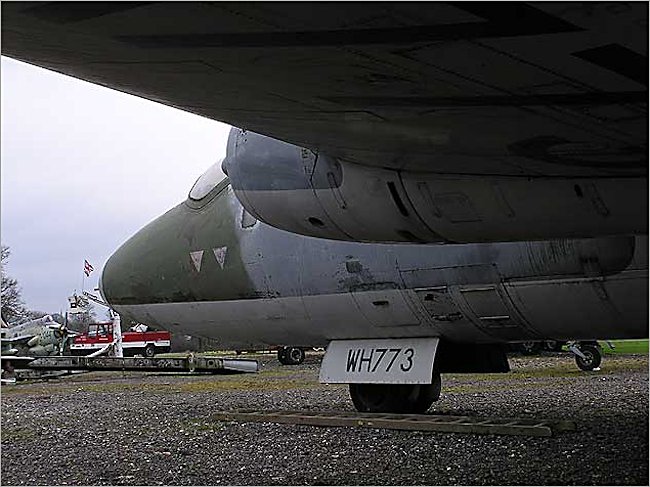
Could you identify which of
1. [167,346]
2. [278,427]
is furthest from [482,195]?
[167,346]

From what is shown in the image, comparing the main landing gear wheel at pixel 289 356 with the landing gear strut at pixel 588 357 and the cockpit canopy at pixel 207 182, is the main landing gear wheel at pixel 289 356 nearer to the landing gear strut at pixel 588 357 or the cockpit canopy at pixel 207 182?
the landing gear strut at pixel 588 357

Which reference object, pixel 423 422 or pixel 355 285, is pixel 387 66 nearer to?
pixel 355 285

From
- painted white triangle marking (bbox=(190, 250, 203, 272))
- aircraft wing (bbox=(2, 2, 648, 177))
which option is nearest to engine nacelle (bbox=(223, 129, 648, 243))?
aircraft wing (bbox=(2, 2, 648, 177))

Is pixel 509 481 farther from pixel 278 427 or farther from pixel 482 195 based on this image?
pixel 278 427

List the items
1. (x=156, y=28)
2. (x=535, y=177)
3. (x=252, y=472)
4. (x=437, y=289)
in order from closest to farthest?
(x=156, y=28)
(x=535, y=177)
(x=252, y=472)
(x=437, y=289)

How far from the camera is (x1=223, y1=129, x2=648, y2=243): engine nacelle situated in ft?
11.7

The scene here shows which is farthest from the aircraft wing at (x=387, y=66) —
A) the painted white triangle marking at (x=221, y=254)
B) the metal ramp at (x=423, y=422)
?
the painted white triangle marking at (x=221, y=254)

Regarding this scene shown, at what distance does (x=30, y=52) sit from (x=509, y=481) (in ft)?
12.1

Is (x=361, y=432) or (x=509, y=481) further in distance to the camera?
(x=361, y=432)

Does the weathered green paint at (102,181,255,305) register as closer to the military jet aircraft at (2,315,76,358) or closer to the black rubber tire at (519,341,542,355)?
the black rubber tire at (519,341,542,355)

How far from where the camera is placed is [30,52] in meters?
2.34

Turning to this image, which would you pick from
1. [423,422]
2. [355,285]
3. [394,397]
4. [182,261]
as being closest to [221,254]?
[182,261]

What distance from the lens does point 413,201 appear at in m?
3.81

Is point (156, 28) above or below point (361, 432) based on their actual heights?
above
